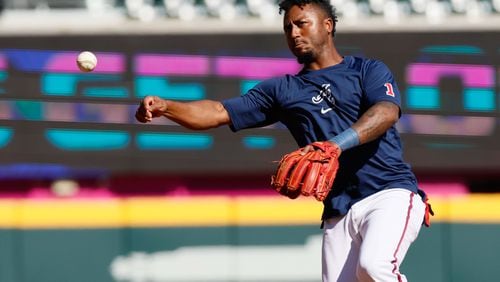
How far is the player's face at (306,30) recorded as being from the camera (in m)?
4.36

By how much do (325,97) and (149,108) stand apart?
0.69 metres

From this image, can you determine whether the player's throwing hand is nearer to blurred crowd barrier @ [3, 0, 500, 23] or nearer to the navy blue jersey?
the navy blue jersey

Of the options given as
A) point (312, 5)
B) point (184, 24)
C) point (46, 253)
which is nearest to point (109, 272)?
point (46, 253)

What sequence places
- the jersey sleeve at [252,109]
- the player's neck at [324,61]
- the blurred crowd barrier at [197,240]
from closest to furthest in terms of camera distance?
the player's neck at [324,61], the jersey sleeve at [252,109], the blurred crowd barrier at [197,240]

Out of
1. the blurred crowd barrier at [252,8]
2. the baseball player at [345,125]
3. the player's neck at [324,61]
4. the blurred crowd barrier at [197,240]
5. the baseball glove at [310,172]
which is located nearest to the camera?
the baseball glove at [310,172]

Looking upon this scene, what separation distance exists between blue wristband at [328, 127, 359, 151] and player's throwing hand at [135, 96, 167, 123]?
2.34ft

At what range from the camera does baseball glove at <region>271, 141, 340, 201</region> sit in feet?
13.0

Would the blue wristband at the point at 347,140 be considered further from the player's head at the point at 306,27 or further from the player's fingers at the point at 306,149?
the player's head at the point at 306,27

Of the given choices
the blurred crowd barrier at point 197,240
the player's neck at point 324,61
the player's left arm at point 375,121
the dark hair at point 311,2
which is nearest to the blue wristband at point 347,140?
the player's left arm at point 375,121

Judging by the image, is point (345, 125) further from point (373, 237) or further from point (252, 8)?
point (252, 8)

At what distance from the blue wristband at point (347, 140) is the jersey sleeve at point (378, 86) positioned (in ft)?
0.79

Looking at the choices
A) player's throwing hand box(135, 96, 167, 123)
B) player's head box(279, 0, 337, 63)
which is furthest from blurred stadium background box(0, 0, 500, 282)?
player's throwing hand box(135, 96, 167, 123)

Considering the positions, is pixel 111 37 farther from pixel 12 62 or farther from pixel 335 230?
pixel 335 230

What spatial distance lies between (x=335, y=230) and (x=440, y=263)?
2736 mm
